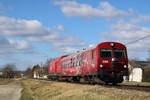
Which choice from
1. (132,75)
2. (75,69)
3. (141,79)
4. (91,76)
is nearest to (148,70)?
(141,79)

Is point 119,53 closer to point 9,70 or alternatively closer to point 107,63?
point 107,63

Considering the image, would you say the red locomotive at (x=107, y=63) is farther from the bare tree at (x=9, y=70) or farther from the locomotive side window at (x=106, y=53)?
the bare tree at (x=9, y=70)

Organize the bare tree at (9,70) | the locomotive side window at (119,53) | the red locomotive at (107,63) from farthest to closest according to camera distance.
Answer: the bare tree at (9,70), the locomotive side window at (119,53), the red locomotive at (107,63)

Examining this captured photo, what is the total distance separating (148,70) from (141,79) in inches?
109

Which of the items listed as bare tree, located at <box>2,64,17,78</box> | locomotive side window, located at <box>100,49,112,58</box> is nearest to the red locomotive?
locomotive side window, located at <box>100,49,112,58</box>

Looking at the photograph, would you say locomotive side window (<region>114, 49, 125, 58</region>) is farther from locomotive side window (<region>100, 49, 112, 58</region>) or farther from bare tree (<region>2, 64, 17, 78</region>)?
bare tree (<region>2, 64, 17, 78</region>)

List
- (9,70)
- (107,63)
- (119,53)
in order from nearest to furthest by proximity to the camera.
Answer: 1. (107,63)
2. (119,53)
3. (9,70)

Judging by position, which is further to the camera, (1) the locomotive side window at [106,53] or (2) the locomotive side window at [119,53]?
(2) the locomotive side window at [119,53]

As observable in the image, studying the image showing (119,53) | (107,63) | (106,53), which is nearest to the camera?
(107,63)

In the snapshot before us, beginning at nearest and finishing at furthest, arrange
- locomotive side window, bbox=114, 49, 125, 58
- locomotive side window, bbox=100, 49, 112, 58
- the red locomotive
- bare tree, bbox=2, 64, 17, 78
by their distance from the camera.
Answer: the red locomotive → locomotive side window, bbox=100, 49, 112, 58 → locomotive side window, bbox=114, 49, 125, 58 → bare tree, bbox=2, 64, 17, 78

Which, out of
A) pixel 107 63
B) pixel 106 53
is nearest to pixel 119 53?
pixel 106 53

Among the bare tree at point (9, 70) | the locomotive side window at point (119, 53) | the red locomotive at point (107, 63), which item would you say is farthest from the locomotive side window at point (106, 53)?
the bare tree at point (9, 70)

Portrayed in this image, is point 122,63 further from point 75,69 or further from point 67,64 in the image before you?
point 67,64

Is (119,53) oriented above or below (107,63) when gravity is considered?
above
